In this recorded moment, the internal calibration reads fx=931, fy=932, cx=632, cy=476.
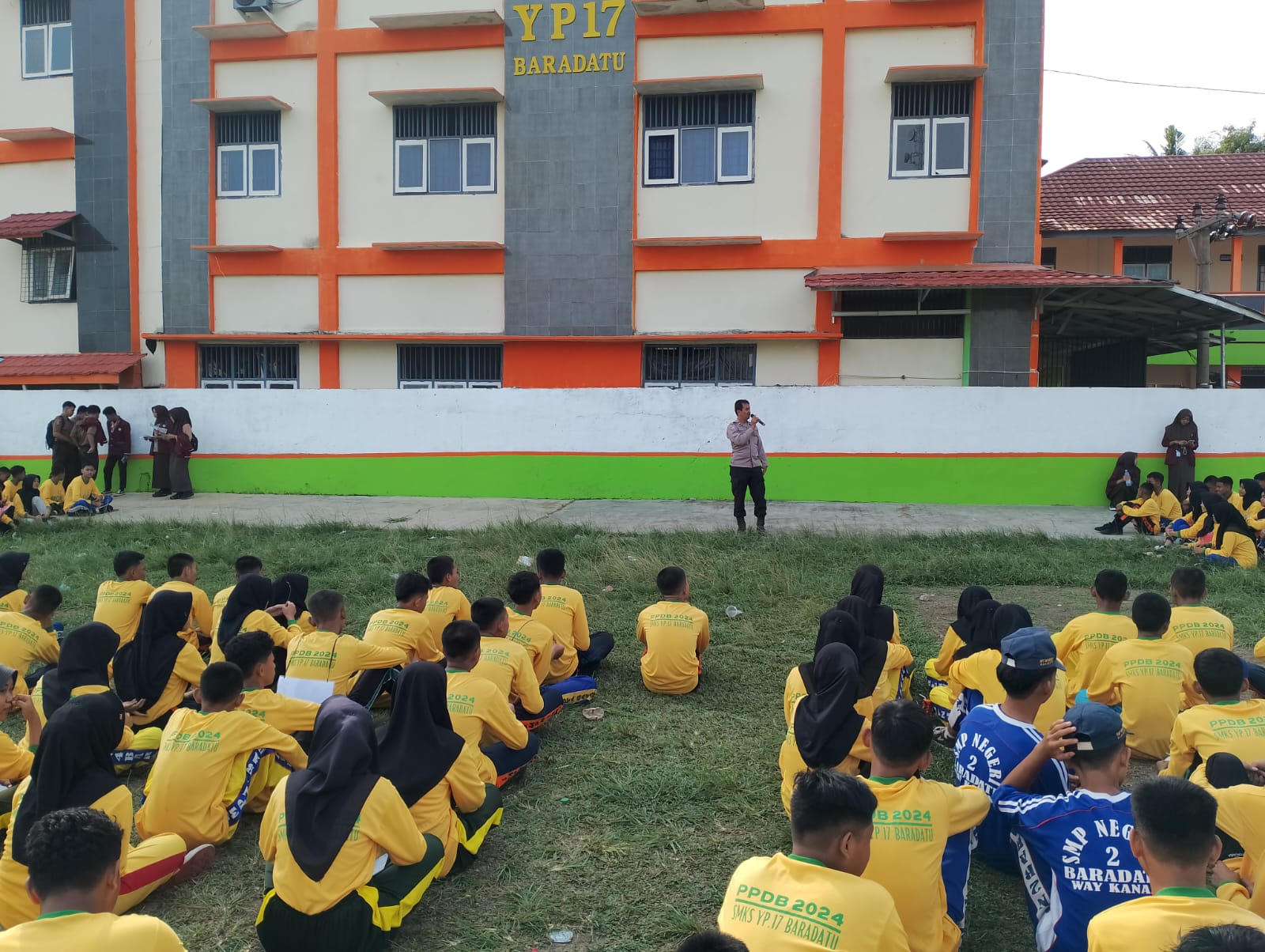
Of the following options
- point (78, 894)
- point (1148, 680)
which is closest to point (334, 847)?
point (78, 894)

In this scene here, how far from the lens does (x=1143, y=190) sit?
67.8ft

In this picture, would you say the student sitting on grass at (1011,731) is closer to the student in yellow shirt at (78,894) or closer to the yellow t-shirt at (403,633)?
the student in yellow shirt at (78,894)

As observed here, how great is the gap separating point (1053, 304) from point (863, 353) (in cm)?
302

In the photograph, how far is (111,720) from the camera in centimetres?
315

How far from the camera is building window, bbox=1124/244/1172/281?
68.1 ft

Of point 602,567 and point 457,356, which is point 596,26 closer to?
point 457,356

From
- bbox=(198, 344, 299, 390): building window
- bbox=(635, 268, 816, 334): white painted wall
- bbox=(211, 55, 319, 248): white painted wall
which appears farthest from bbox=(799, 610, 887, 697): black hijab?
bbox=(211, 55, 319, 248): white painted wall

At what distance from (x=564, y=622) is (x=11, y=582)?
383 cm

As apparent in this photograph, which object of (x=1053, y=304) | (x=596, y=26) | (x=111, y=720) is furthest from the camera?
(x=596, y=26)

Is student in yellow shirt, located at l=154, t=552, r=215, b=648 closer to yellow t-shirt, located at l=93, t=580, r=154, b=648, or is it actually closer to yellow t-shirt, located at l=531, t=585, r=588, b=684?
yellow t-shirt, located at l=93, t=580, r=154, b=648

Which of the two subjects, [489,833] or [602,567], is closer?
[489,833]

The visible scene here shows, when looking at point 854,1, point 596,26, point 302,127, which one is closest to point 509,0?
point 596,26

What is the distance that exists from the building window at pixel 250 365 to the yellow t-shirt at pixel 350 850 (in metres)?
15.2

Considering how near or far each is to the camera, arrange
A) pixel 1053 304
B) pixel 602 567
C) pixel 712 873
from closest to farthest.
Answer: pixel 712 873 → pixel 602 567 → pixel 1053 304
